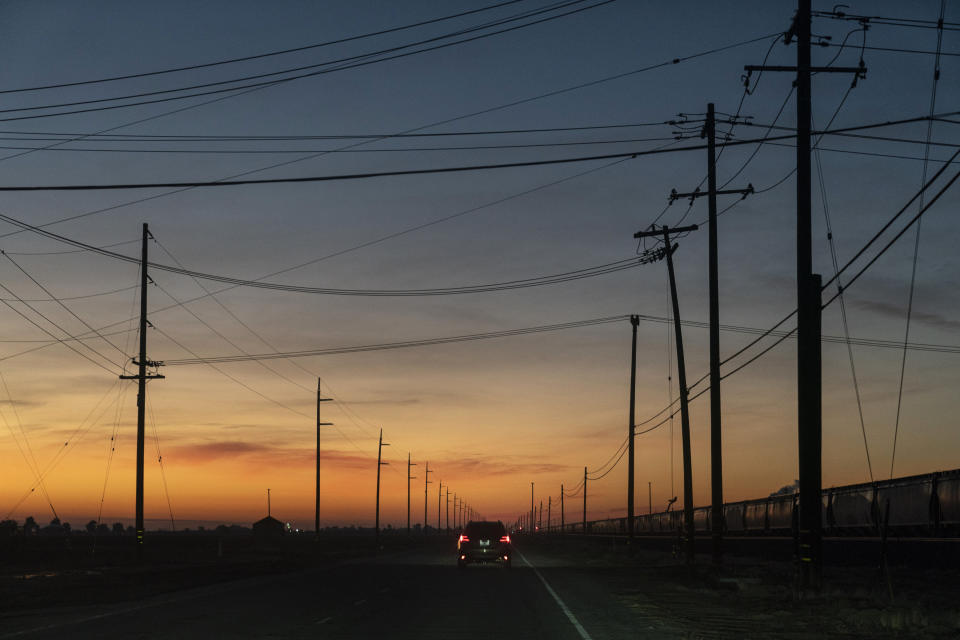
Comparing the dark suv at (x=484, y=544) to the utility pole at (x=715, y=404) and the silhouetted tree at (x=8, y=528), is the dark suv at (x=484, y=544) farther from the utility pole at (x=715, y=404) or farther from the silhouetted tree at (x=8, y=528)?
the silhouetted tree at (x=8, y=528)

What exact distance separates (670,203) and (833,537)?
672 inches

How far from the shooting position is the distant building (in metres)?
115

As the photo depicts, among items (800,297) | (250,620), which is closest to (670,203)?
(800,297)

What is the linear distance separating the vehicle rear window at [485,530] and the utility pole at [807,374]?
23504 millimetres

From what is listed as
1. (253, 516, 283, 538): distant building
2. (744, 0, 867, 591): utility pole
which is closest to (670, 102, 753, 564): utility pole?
(744, 0, 867, 591): utility pole

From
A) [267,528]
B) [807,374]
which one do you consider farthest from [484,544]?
[267,528]

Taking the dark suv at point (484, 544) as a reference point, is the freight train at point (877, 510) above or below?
above

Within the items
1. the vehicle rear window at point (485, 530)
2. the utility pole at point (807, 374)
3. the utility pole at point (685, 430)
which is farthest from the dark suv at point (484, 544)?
the utility pole at point (807, 374)

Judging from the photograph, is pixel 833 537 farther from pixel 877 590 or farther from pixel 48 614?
pixel 48 614

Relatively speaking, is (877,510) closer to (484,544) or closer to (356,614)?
(484,544)

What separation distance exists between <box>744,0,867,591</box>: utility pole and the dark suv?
76.0ft

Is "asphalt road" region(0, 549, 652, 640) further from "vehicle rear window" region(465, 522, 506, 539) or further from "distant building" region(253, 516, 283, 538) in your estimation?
"distant building" region(253, 516, 283, 538)

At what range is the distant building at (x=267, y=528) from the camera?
11456 centimetres

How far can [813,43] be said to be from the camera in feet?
86.8
